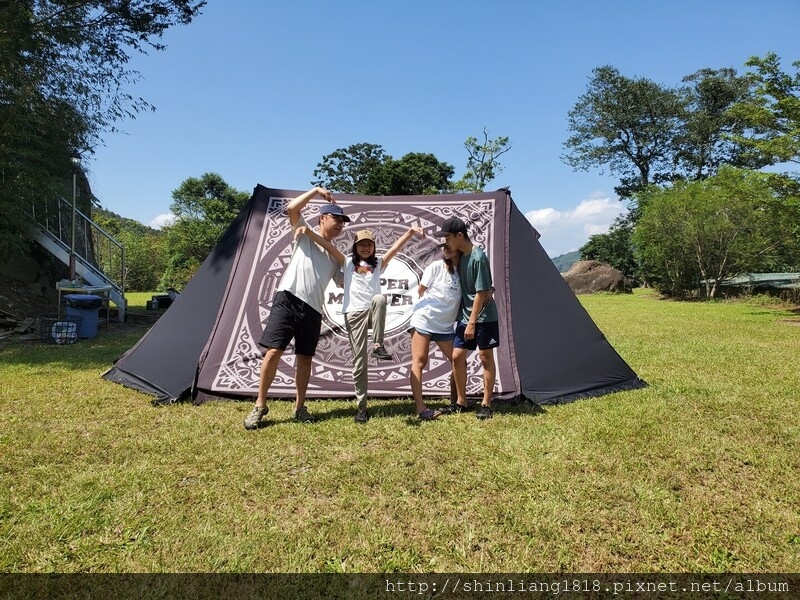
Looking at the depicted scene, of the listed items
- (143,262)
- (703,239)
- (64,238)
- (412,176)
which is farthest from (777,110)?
(143,262)

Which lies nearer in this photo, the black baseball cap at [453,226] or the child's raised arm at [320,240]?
the child's raised arm at [320,240]

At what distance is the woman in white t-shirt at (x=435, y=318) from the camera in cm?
387

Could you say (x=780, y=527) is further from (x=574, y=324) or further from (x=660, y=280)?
(x=660, y=280)

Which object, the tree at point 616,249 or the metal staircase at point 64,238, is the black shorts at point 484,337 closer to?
the metal staircase at point 64,238

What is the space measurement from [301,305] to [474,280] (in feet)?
4.64

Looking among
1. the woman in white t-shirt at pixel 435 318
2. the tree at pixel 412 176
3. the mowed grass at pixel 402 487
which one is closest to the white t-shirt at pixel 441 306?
the woman in white t-shirt at pixel 435 318

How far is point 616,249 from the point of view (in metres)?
31.0

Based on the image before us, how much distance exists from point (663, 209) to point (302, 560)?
22.1 meters

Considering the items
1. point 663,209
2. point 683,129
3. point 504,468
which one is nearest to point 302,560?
point 504,468

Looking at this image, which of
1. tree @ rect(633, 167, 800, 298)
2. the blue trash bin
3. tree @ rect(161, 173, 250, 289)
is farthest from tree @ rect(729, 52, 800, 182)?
tree @ rect(161, 173, 250, 289)

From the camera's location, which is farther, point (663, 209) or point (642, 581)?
point (663, 209)

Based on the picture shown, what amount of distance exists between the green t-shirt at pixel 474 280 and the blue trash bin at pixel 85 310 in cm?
724

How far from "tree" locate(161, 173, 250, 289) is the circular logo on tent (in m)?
26.6

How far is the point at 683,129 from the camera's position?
31.6 meters
